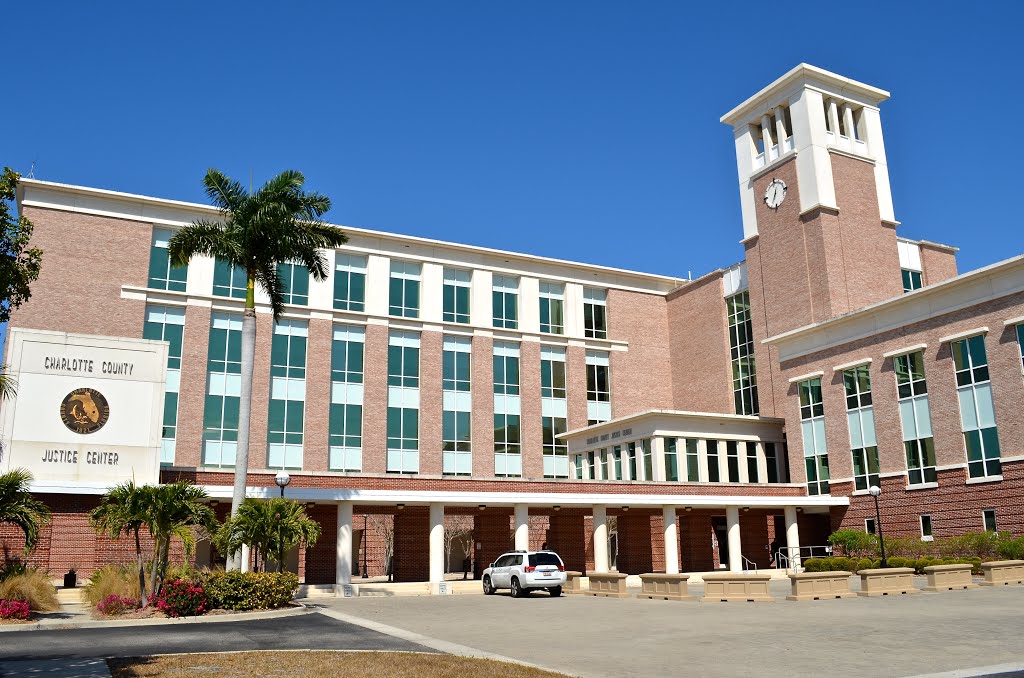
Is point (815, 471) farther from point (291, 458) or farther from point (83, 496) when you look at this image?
point (83, 496)

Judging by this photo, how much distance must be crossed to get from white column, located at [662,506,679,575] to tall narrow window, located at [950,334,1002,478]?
13.7 meters

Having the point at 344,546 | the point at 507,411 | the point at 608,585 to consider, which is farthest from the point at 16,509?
the point at 507,411

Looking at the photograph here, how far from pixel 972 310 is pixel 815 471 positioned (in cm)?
1251

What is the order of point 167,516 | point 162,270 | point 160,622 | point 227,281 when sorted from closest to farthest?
point 160,622, point 167,516, point 162,270, point 227,281

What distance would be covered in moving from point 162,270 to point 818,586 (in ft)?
132

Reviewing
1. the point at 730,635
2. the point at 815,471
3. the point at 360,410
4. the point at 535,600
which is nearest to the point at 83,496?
the point at 535,600

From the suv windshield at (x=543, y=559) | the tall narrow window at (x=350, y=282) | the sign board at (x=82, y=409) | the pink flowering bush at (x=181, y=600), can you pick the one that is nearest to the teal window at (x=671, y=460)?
the suv windshield at (x=543, y=559)

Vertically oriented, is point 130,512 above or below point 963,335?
below

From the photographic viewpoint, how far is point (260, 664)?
499 inches

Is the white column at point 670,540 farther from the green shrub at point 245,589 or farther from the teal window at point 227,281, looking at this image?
Result: the teal window at point 227,281

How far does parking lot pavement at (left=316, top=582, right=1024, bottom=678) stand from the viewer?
1254cm

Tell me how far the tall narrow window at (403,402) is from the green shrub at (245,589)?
1110 inches

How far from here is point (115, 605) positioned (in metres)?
22.0

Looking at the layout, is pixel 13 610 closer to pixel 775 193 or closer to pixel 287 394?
pixel 287 394
